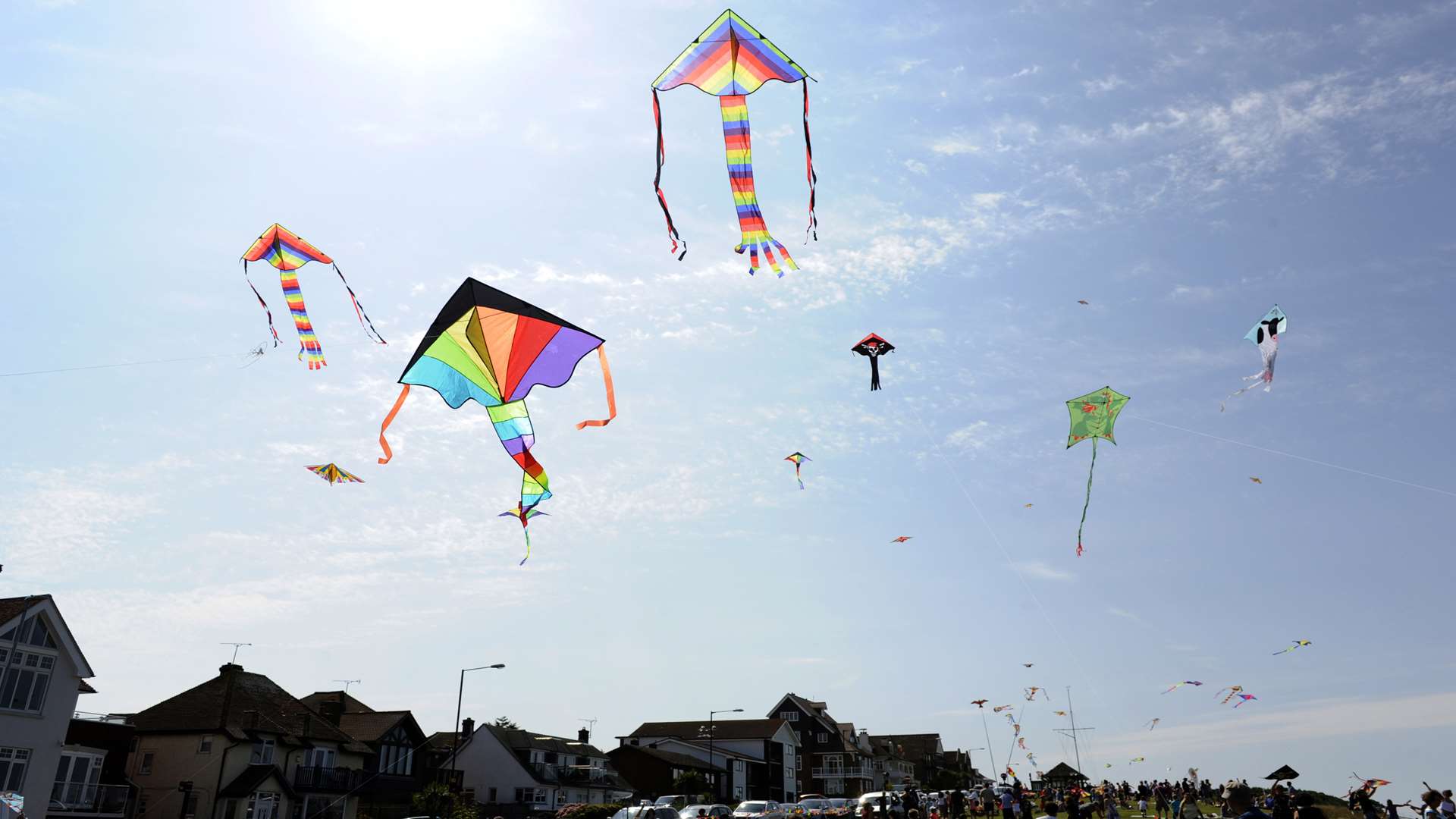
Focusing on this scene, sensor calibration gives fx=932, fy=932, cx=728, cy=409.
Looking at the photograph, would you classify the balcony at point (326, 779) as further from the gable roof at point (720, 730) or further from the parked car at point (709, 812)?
the gable roof at point (720, 730)

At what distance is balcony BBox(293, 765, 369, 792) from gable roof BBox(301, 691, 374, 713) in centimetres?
616

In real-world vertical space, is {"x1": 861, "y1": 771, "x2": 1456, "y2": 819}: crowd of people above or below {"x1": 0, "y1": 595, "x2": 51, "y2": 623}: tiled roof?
below

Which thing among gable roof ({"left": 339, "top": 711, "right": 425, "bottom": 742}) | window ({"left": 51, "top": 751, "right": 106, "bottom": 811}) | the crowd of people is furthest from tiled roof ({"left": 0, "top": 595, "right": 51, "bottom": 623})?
the crowd of people

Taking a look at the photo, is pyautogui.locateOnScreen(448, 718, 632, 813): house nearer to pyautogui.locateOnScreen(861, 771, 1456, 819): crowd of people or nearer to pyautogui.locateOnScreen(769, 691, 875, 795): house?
pyautogui.locateOnScreen(861, 771, 1456, 819): crowd of people

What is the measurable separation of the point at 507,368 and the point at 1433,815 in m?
21.2

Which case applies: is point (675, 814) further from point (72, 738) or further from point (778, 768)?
point (778, 768)

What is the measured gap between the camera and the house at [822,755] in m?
96.9

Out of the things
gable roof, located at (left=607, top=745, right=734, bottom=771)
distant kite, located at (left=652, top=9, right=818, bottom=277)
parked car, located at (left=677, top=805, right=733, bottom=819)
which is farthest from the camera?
gable roof, located at (left=607, top=745, right=734, bottom=771)

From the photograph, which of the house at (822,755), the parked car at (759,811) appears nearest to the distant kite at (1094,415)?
the parked car at (759,811)

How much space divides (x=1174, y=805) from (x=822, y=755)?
6607 cm

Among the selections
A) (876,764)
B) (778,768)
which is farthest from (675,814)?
(876,764)

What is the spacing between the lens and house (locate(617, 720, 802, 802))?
83.8 meters

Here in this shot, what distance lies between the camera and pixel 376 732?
55.1 metres

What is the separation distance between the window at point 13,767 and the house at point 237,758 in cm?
1058
